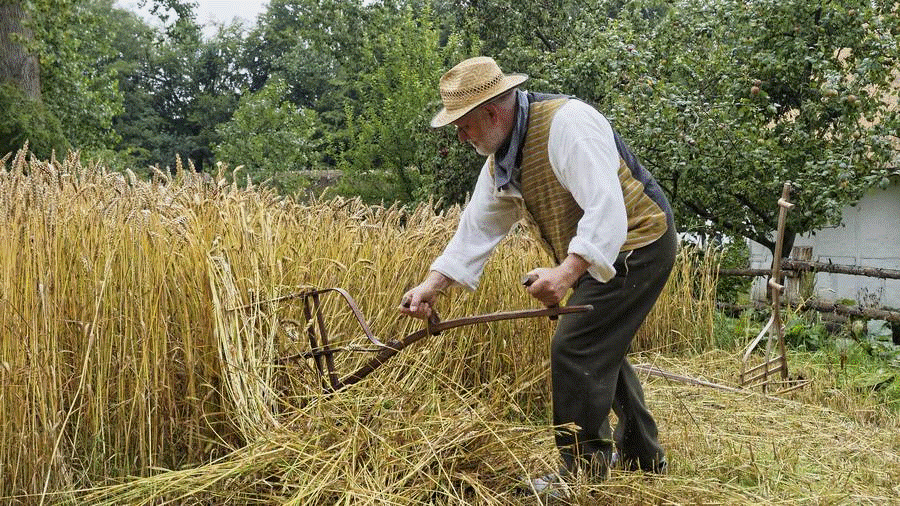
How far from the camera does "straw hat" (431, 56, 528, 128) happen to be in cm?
293

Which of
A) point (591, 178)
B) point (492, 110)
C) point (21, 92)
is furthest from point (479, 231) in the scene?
point (21, 92)

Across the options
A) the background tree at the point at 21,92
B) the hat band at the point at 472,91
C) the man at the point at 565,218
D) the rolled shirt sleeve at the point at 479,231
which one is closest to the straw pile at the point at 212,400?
the man at the point at 565,218

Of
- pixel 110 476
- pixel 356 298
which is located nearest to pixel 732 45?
pixel 356 298

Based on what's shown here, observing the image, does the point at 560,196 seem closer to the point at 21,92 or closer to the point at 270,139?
the point at 21,92

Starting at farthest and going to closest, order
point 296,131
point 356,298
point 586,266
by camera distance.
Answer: point 296,131 < point 356,298 < point 586,266

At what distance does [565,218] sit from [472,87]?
0.49 metres

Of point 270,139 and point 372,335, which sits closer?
point 372,335

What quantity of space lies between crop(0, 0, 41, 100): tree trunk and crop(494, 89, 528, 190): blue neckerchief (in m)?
12.4

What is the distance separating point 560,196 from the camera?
3.06 metres

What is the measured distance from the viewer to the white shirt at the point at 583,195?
2744mm

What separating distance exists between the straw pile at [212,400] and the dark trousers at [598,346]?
12 cm

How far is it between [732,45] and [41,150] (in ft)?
29.1

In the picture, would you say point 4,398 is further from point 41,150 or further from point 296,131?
point 296,131

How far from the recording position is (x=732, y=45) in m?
8.73
